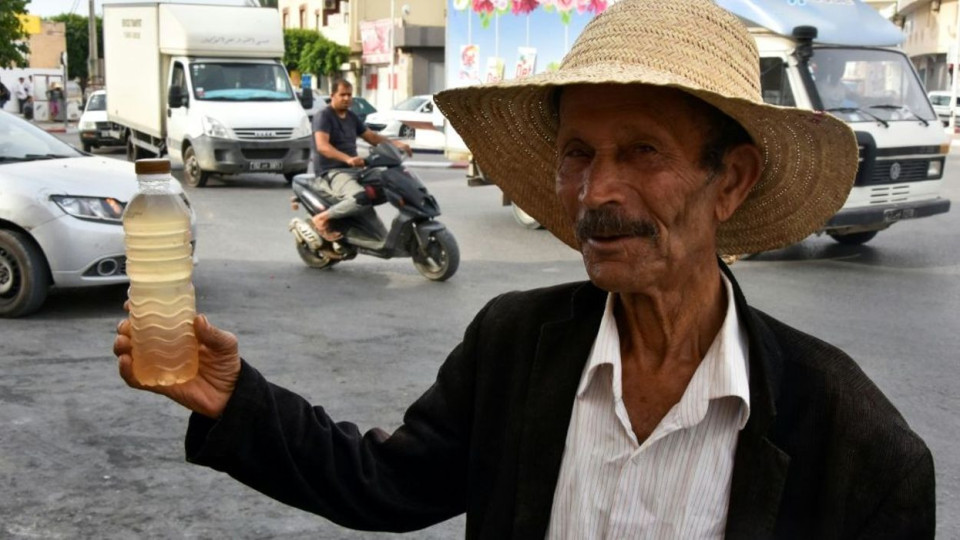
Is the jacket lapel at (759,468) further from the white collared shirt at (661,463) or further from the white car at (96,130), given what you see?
the white car at (96,130)

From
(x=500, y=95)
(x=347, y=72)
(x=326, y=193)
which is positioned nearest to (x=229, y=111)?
(x=326, y=193)

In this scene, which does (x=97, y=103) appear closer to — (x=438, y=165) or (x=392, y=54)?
(x=438, y=165)

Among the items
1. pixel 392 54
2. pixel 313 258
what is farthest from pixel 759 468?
pixel 392 54

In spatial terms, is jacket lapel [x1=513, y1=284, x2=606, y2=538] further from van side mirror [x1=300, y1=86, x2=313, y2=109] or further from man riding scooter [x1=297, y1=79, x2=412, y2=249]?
van side mirror [x1=300, y1=86, x2=313, y2=109]

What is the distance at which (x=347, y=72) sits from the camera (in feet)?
206

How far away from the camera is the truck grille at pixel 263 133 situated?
18422 mm

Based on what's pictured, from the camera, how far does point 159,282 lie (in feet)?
6.36

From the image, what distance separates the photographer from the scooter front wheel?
985 cm

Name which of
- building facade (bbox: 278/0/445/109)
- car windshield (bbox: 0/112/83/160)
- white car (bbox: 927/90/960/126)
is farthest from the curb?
white car (bbox: 927/90/960/126)

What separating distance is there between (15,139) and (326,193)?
2.73 metres

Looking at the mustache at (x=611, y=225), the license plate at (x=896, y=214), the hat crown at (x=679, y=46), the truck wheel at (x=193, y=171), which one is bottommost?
the truck wheel at (x=193, y=171)

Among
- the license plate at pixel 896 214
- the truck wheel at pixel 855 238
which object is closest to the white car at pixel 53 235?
the license plate at pixel 896 214

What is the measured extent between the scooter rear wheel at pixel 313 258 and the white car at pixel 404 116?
20717 millimetres

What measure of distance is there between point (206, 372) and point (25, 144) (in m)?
8.05
